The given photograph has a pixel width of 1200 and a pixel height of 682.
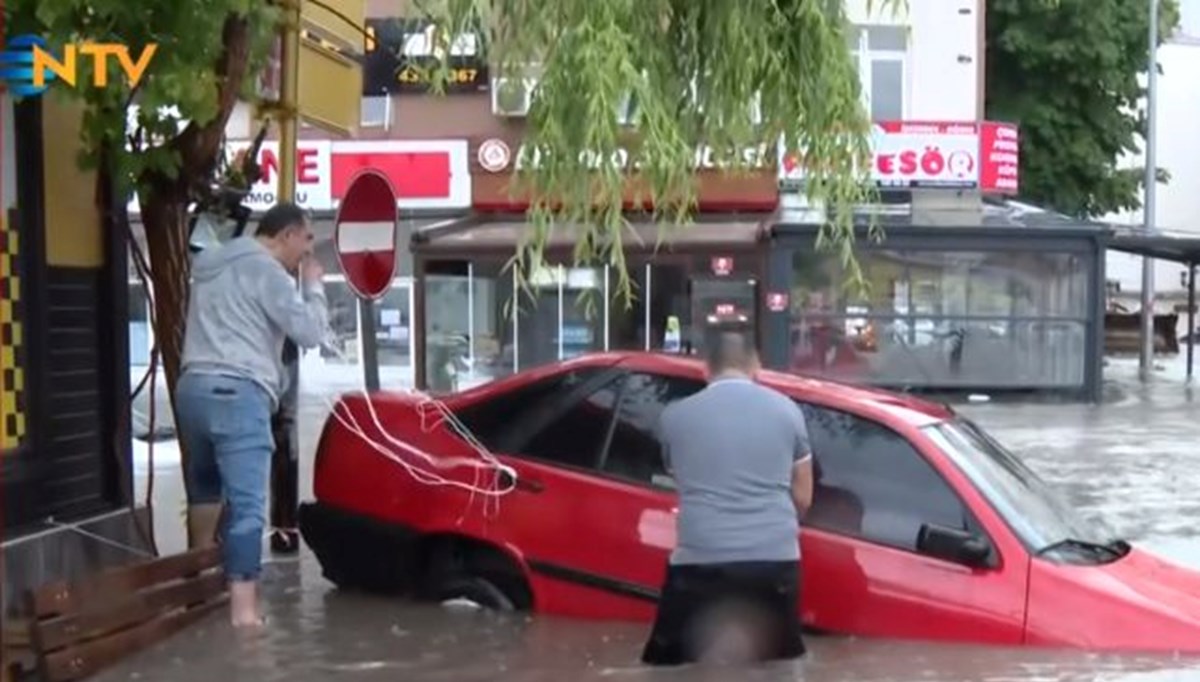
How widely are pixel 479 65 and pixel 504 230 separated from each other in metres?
19.7

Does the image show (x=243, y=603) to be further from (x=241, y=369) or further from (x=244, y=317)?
(x=244, y=317)

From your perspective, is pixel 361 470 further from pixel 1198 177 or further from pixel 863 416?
pixel 1198 177

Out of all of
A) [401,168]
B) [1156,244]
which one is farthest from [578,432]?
[1156,244]

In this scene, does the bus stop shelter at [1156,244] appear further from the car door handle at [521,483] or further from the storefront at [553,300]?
the car door handle at [521,483]

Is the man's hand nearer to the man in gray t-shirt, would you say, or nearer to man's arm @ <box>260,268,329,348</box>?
man's arm @ <box>260,268,329,348</box>

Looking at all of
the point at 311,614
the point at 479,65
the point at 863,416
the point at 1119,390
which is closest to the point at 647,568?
the point at 863,416

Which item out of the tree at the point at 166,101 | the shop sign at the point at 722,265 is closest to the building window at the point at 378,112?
the shop sign at the point at 722,265

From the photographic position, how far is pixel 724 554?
6324 mm

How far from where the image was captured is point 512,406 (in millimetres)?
8094

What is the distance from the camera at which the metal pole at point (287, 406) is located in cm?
923

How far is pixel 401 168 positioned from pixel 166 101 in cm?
2134

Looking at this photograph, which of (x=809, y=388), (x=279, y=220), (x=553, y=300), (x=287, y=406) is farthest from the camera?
(x=553, y=300)

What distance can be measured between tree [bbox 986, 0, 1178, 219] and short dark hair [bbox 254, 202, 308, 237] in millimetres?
31003

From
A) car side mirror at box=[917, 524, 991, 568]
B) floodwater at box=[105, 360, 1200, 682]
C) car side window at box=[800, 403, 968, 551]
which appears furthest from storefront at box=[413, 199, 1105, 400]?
car side mirror at box=[917, 524, 991, 568]
